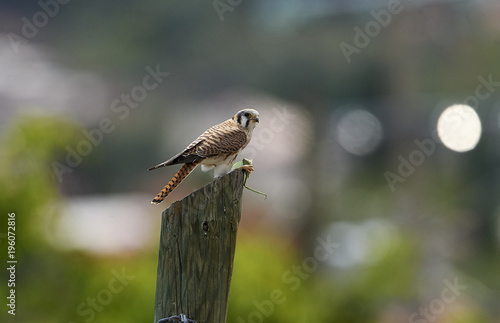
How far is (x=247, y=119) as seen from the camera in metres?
2.65

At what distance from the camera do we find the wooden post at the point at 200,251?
2.04 metres

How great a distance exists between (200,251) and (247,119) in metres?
0.76

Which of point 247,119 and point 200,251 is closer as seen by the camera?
point 200,251

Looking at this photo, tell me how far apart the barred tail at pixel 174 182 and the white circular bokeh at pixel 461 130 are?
14545mm

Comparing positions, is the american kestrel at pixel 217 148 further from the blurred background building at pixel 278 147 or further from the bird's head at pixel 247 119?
the blurred background building at pixel 278 147

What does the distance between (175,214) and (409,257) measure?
217 inches

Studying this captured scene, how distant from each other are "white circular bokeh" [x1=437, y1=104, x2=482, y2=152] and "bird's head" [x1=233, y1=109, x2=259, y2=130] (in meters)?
14.1

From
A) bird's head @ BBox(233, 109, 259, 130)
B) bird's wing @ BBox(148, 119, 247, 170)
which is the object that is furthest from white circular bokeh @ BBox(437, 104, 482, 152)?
bird's wing @ BBox(148, 119, 247, 170)

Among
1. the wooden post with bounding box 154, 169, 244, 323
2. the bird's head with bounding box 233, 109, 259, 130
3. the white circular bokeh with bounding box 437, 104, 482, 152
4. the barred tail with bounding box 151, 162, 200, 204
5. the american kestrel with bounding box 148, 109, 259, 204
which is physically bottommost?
the wooden post with bounding box 154, 169, 244, 323

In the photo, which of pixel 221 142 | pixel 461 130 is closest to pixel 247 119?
pixel 221 142

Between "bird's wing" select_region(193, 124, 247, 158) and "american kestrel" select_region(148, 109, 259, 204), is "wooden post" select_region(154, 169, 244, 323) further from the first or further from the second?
"bird's wing" select_region(193, 124, 247, 158)

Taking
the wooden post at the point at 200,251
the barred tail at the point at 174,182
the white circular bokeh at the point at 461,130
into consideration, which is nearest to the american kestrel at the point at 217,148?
the barred tail at the point at 174,182

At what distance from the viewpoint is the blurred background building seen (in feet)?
16.1

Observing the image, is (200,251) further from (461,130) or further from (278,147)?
(278,147)
